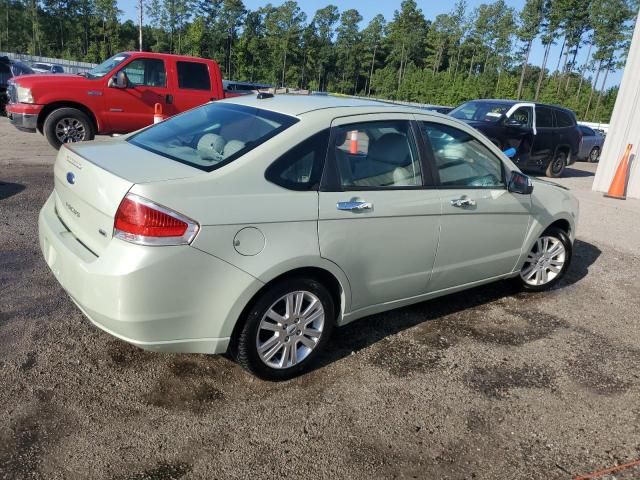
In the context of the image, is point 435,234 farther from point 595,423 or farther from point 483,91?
point 483,91

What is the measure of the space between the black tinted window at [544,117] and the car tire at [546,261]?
26.6ft

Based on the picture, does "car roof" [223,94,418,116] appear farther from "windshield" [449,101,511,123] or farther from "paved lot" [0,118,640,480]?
"windshield" [449,101,511,123]

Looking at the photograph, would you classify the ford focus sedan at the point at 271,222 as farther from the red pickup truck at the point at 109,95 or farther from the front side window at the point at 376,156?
the red pickup truck at the point at 109,95

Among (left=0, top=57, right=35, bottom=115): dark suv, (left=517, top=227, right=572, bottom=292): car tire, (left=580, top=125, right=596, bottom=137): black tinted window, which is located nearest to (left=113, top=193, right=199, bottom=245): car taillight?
(left=517, top=227, right=572, bottom=292): car tire

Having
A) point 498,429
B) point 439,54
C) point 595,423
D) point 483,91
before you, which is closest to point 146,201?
point 498,429

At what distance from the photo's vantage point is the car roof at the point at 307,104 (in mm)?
3354

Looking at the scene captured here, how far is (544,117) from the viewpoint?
40.7ft

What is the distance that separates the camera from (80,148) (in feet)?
10.7

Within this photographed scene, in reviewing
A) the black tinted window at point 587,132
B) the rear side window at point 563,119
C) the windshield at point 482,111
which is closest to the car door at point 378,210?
the windshield at point 482,111

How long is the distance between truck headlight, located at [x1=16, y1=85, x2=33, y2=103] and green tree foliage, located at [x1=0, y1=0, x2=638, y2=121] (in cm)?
4916

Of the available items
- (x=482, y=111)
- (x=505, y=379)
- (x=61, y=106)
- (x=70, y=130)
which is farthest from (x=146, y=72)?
(x=505, y=379)

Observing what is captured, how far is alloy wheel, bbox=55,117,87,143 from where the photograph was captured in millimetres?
9375

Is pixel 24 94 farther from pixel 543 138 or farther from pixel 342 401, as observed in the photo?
pixel 543 138

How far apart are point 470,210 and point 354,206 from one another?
114 centimetres
